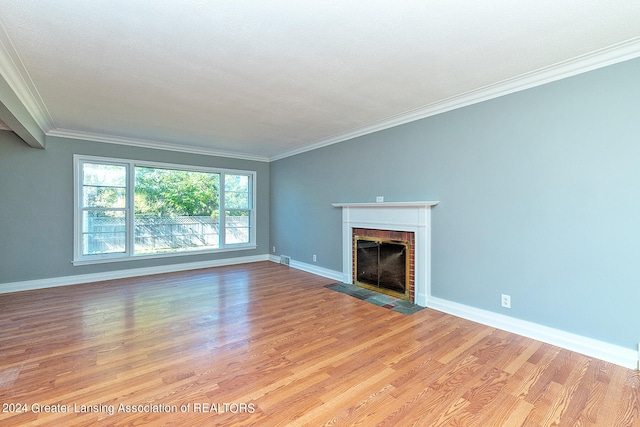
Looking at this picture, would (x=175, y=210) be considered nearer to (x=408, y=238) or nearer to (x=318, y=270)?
(x=318, y=270)

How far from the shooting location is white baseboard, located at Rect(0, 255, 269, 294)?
13.9 feet

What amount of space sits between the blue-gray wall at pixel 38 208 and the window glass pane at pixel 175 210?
0.67 meters

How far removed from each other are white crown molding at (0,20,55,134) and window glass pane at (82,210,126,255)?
1.62 metres

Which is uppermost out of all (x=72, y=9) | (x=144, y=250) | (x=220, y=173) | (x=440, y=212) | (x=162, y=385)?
(x=72, y=9)

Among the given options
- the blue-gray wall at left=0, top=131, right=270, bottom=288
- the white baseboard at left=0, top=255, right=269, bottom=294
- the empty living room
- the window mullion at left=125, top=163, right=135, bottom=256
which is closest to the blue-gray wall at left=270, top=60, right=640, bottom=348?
the empty living room

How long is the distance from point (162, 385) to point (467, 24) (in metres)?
3.25

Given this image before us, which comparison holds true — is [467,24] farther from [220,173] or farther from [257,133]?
[220,173]

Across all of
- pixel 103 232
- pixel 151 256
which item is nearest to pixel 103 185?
pixel 103 232

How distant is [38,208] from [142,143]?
5.94ft

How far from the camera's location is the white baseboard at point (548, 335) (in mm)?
2246

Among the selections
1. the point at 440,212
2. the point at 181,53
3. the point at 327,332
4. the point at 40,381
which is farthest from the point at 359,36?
the point at 40,381

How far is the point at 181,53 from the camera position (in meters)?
2.29

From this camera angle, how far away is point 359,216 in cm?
444

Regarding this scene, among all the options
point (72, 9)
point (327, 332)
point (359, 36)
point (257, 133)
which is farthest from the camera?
point (257, 133)
